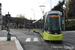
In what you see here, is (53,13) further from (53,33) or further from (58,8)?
(58,8)

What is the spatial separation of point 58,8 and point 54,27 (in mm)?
55899

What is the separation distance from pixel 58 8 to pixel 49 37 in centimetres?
5647

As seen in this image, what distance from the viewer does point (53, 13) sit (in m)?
13.7

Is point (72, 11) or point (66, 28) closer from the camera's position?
point (66, 28)

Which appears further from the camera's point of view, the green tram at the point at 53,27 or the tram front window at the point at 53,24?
the tram front window at the point at 53,24

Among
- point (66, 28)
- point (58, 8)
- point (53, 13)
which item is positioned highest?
point (58, 8)

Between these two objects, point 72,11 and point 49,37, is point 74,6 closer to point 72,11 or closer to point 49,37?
point 72,11

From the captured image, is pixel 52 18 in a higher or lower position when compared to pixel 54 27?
higher

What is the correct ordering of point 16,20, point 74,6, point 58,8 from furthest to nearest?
point 16,20
point 58,8
point 74,6

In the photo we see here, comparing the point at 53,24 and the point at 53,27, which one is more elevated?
the point at 53,24

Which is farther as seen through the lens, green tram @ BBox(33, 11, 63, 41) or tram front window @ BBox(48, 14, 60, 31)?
tram front window @ BBox(48, 14, 60, 31)

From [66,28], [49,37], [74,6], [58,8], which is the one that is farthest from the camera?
[58,8]

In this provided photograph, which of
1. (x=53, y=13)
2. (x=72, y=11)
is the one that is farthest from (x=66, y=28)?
(x=53, y=13)

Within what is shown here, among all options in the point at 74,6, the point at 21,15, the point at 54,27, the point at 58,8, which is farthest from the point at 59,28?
the point at 21,15
